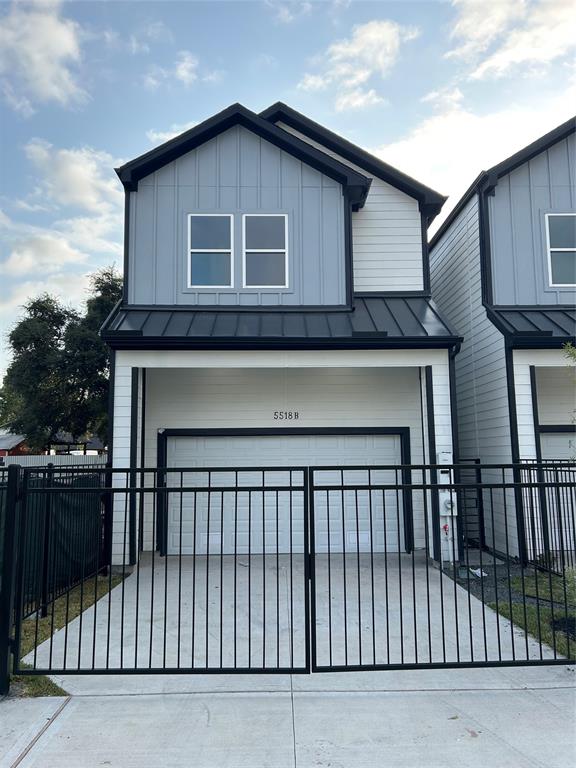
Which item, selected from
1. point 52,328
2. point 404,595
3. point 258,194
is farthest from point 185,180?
point 52,328

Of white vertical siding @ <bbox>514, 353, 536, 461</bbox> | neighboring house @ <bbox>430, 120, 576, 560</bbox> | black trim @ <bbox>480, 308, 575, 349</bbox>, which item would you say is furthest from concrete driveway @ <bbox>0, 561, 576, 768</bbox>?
neighboring house @ <bbox>430, 120, 576, 560</bbox>

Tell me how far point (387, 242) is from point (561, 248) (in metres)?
3.32

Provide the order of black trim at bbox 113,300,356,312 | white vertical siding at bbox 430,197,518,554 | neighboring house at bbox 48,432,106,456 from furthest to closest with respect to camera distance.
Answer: neighboring house at bbox 48,432,106,456, black trim at bbox 113,300,356,312, white vertical siding at bbox 430,197,518,554

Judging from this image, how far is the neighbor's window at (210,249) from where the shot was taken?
945 centimetres

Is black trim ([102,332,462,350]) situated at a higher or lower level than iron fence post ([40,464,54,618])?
higher

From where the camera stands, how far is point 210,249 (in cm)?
950

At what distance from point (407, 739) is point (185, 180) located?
9.24 metres

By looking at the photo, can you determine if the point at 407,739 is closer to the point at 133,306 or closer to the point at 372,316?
the point at 372,316

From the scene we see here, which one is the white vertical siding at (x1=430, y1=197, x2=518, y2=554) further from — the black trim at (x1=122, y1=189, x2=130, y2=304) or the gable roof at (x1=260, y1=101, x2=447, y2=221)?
the black trim at (x1=122, y1=189, x2=130, y2=304)

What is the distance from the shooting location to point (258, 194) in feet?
31.6

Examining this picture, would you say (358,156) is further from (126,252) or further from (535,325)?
(126,252)

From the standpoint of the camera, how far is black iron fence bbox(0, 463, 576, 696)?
4160 mm

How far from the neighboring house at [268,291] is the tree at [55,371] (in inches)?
430

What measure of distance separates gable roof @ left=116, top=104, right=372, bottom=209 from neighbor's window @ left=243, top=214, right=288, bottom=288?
4.11 feet
